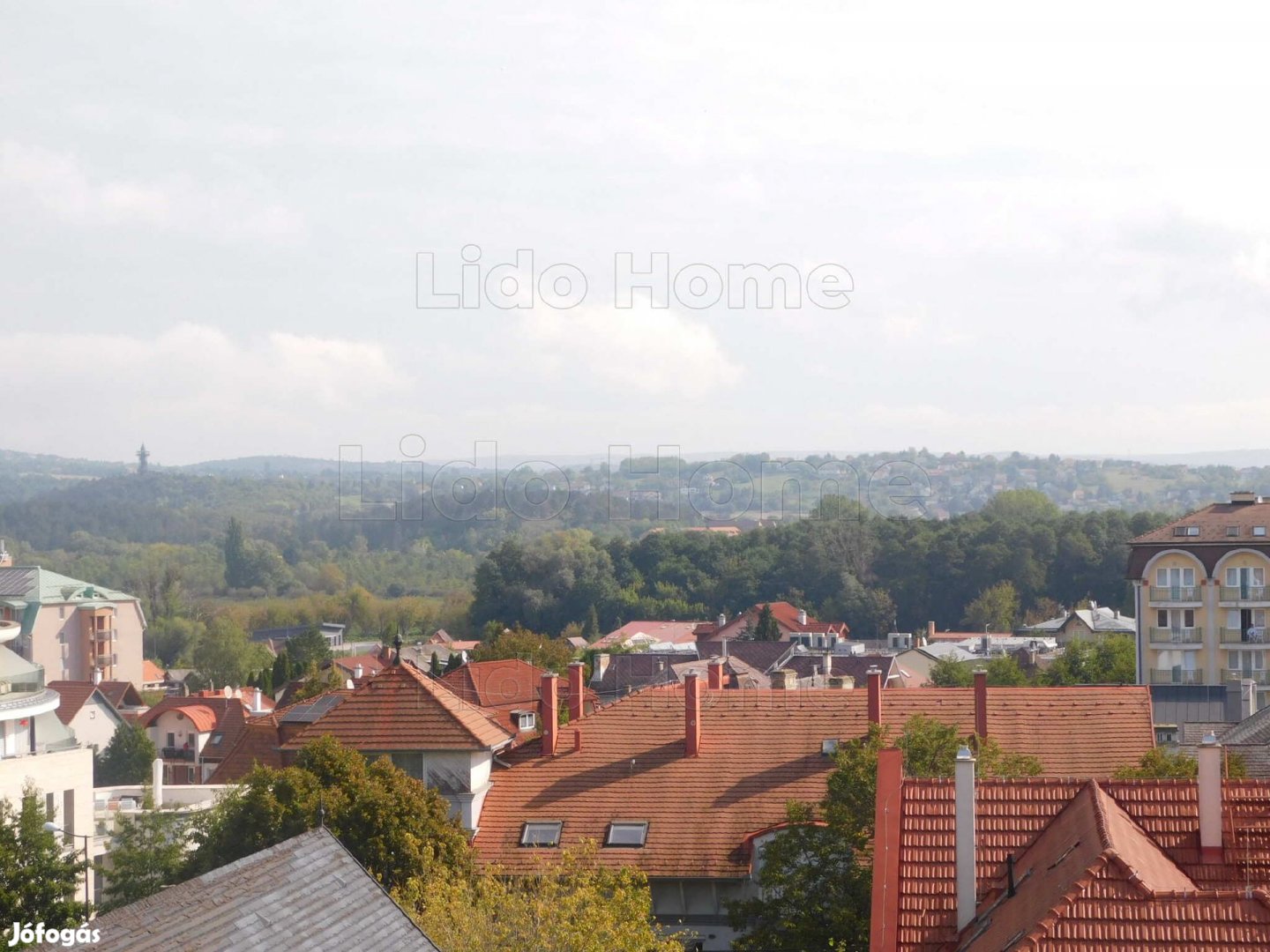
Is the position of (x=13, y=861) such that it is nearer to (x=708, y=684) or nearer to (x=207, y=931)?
(x=207, y=931)

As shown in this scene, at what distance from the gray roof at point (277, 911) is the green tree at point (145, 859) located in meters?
14.3

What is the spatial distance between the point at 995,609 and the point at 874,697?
88.9 metres

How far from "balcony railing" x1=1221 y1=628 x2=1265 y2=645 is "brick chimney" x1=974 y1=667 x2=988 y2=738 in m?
35.8

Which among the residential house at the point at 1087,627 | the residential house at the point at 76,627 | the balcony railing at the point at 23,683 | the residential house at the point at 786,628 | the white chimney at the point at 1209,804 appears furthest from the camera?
the residential house at the point at 76,627

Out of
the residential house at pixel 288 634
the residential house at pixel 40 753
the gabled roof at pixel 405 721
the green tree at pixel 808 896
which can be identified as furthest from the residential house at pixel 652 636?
the green tree at pixel 808 896

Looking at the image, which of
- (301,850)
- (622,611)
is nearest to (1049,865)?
(301,850)

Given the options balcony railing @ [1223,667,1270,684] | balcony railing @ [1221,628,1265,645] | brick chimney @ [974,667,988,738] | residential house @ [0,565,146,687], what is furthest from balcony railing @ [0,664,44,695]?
residential house @ [0,565,146,687]

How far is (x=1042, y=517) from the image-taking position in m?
139

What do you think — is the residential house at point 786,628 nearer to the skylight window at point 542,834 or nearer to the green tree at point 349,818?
the skylight window at point 542,834

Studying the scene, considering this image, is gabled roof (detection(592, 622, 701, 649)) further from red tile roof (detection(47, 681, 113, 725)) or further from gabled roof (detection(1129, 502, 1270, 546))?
gabled roof (detection(1129, 502, 1270, 546))

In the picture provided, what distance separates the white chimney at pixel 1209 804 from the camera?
14.8 m

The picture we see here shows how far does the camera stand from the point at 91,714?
244 ft

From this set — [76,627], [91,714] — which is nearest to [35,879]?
[91,714]

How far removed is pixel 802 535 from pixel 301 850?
127027mm
